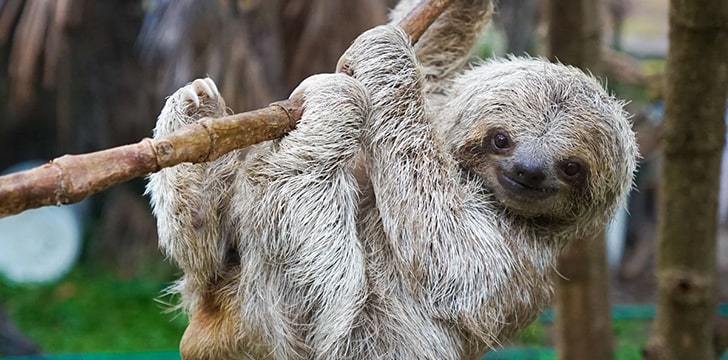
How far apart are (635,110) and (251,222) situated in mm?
9899

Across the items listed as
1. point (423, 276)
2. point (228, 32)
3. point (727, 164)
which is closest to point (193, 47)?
point (228, 32)

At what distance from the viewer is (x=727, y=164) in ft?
46.6

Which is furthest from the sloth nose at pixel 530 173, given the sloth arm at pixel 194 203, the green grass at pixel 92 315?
the green grass at pixel 92 315

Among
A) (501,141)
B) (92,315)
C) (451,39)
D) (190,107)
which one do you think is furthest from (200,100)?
(92,315)

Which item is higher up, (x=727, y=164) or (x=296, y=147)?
(x=296, y=147)

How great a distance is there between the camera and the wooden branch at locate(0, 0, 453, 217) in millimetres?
2395

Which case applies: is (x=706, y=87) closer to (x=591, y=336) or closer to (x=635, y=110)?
(x=591, y=336)

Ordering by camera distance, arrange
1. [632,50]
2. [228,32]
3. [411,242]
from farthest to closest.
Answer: [632,50], [228,32], [411,242]

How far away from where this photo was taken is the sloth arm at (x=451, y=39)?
5.37 meters

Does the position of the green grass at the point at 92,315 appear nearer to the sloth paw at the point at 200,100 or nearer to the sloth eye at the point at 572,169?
the sloth paw at the point at 200,100

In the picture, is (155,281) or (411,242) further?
(155,281)

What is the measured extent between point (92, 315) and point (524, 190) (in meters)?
9.19

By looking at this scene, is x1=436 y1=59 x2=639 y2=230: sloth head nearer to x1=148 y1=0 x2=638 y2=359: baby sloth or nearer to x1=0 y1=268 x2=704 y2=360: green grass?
x1=148 y1=0 x2=638 y2=359: baby sloth

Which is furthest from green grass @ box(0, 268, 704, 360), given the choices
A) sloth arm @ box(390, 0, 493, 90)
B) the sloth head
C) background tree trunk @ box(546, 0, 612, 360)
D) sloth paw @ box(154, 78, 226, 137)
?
sloth paw @ box(154, 78, 226, 137)
